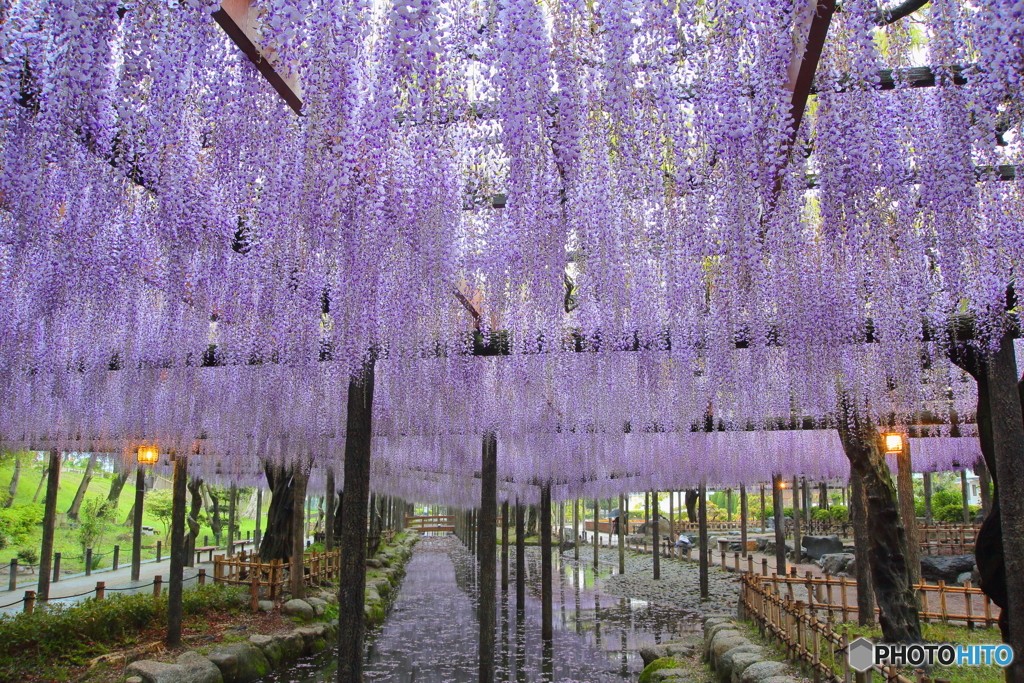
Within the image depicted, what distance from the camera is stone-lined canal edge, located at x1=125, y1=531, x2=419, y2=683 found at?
22.2 feet

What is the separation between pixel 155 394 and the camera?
862cm

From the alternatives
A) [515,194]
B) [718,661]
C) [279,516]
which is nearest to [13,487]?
[279,516]

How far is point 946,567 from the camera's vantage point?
13.0 metres

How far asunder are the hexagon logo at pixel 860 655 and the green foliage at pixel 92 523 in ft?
58.3

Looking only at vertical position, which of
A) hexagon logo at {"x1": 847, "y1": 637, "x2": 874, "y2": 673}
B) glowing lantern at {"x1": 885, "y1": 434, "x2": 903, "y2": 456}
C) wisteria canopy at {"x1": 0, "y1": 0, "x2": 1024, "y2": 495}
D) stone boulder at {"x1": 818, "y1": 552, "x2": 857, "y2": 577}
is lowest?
stone boulder at {"x1": 818, "y1": 552, "x2": 857, "y2": 577}

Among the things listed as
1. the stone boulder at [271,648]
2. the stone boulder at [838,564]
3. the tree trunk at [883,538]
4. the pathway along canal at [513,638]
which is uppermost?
the tree trunk at [883,538]

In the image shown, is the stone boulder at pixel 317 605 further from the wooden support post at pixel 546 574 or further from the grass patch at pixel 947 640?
the grass patch at pixel 947 640

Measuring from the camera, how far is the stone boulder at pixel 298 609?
423 inches

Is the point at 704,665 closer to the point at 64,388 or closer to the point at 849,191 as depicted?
the point at 849,191

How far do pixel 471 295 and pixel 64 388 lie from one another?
5527mm

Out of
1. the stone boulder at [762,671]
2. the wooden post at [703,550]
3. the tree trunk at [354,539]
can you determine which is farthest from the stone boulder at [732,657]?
the wooden post at [703,550]

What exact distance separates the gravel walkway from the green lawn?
13.2 meters

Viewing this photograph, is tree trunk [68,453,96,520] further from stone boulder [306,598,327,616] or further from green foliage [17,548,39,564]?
stone boulder [306,598,327,616]

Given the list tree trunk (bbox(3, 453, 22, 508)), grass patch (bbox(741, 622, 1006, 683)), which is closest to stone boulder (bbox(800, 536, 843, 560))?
grass patch (bbox(741, 622, 1006, 683))
